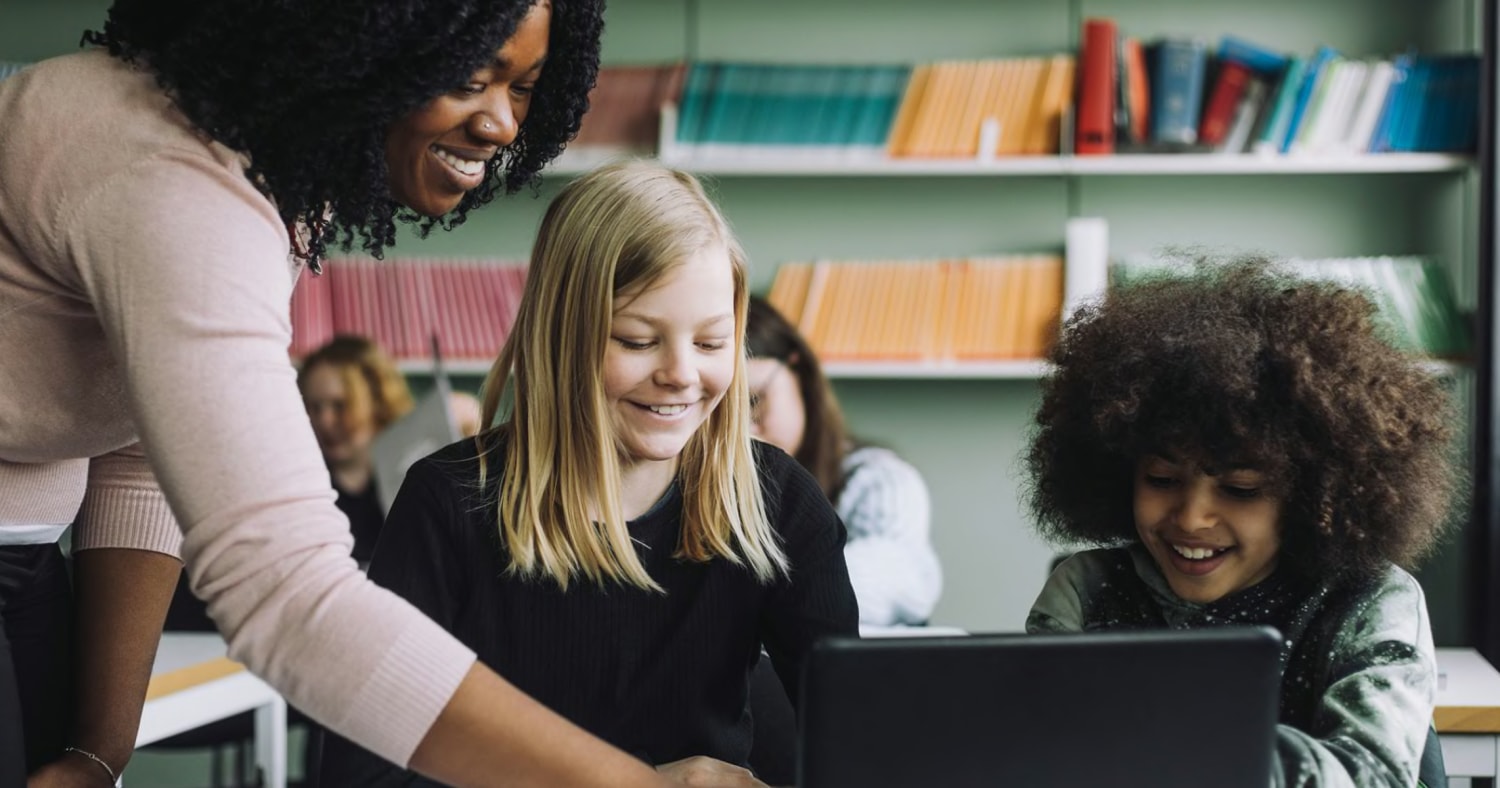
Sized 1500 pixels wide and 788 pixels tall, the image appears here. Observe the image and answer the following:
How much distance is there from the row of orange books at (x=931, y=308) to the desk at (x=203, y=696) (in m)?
1.57

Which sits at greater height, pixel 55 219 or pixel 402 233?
pixel 55 219

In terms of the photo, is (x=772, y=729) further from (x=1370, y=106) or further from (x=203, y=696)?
(x=1370, y=106)

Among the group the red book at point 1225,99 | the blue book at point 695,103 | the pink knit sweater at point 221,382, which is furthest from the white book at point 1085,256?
the pink knit sweater at point 221,382

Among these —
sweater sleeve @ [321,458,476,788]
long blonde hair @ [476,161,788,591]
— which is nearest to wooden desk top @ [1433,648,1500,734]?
long blonde hair @ [476,161,788,591]

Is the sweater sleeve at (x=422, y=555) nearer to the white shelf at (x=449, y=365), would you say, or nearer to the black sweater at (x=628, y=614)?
the black sweater at (x=628, y=614)

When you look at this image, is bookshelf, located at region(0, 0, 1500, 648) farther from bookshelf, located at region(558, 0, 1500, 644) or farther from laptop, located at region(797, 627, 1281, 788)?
laptop, located at region(797, 627, 1281, 788)

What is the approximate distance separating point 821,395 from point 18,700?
2.02 meters

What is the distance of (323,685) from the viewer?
2.80ft

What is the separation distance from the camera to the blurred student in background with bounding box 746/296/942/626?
2760mm

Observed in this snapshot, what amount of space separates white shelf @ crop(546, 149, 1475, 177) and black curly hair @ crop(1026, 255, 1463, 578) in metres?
2.04

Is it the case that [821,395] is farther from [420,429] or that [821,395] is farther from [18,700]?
[18,700]

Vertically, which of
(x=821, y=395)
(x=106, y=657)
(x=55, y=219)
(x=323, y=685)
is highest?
(x=55, y=219)

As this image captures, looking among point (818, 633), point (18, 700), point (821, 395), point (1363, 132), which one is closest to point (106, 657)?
point (18, 700)

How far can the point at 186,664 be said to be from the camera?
7.36ft
